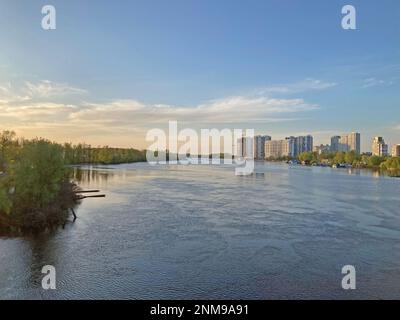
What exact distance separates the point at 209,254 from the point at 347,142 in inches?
6331

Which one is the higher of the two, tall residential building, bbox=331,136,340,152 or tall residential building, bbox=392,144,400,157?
tall residential building, bbox=331,136,340,152

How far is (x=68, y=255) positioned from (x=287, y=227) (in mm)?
10433

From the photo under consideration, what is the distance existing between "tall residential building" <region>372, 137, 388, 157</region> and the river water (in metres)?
119

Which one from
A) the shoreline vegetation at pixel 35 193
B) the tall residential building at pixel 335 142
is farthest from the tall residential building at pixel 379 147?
the shoreline vegetation at pixel 35 193

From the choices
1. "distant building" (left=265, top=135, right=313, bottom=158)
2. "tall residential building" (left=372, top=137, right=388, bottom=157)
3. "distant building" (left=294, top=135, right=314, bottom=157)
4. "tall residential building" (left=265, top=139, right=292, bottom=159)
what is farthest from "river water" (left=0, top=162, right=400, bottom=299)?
"distant building" (left=294, top=135, right=314, bottom=157)

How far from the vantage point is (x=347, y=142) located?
160 meters

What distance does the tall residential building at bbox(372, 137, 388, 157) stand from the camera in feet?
428

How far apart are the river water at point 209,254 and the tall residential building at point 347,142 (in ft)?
463

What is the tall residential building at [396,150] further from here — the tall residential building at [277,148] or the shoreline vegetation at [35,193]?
the shoreline vegetation at [35,193]

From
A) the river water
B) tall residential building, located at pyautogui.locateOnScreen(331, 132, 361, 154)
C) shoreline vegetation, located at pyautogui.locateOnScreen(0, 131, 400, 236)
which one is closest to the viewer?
the river water

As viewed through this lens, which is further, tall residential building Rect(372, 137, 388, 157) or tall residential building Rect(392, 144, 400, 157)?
tall residential building Rect(372, 137, 388, 157)

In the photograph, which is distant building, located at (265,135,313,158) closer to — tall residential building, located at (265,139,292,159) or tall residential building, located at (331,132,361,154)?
tall residential building, located at (265,139,292,159)

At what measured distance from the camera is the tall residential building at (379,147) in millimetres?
130500
